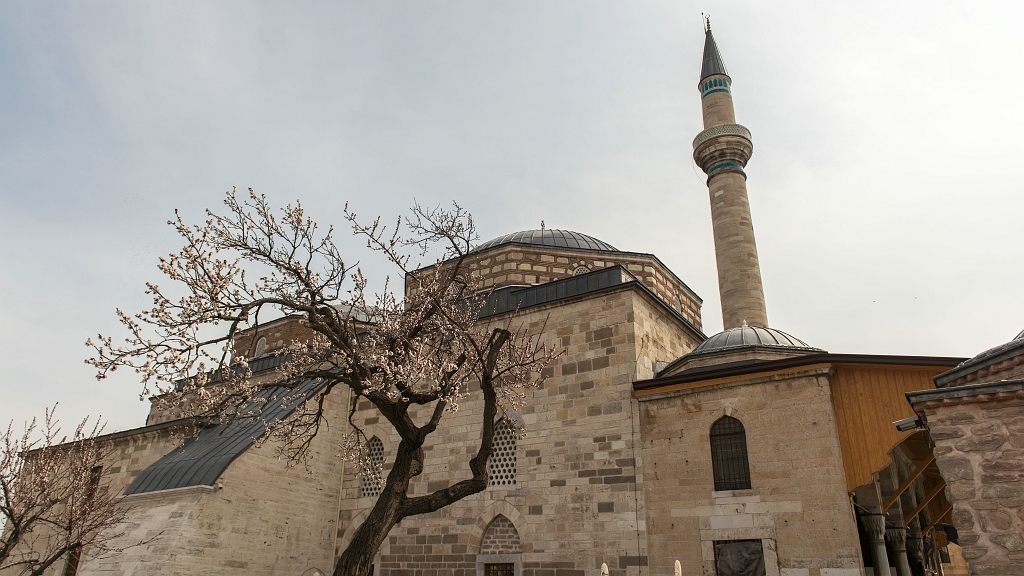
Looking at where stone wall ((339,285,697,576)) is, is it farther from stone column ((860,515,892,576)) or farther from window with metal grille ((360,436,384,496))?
stone column ((860,515,892,576))

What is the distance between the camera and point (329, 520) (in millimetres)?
12898

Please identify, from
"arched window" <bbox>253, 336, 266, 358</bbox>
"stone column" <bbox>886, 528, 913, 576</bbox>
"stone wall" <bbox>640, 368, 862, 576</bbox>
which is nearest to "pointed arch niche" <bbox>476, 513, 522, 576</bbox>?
"stone wall" <bbox>640, 368, 862, 576</bbox>

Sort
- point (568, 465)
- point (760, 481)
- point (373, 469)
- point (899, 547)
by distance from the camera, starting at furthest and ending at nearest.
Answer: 1. point (373, 469)
2. point (899, 547)
3. point (568, 465)
4. point (760, 481)

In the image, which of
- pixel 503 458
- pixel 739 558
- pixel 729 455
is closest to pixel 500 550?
pixel 503 458

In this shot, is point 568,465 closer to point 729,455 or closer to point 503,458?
point 503,458

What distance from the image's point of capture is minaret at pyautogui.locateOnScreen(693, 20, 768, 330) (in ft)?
52.7

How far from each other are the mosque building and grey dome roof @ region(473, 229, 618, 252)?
117cm

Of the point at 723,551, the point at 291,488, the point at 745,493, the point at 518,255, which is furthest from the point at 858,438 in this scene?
the point at 291,488

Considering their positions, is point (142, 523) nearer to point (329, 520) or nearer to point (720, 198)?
point (329, 520)

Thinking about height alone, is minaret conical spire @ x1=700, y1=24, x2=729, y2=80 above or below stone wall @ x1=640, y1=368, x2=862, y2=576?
above

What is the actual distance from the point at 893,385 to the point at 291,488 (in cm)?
1027

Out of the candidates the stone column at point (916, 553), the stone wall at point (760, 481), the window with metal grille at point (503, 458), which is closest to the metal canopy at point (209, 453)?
the window with metal grille at point (503, 458)

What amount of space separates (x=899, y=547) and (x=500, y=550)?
7064 mm

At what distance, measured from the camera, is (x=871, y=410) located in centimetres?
852
